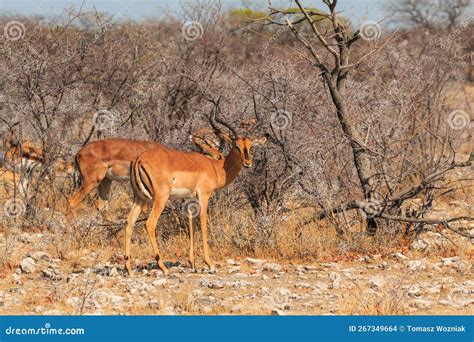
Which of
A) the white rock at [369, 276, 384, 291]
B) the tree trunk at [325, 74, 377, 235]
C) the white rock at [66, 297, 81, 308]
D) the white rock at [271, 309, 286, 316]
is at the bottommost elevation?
the white rock at [271, 309, 286, 316]

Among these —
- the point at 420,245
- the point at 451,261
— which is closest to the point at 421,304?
the point at 451,261

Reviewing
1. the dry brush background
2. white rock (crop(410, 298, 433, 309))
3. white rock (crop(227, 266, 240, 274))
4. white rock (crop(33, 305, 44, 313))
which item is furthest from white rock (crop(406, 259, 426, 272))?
white rock (crop(33, 305, 44, 313))

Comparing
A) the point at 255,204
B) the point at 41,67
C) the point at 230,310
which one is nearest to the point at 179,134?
the point at 255,204

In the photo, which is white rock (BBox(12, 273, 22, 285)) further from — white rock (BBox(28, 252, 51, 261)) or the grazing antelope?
the grazing antelope

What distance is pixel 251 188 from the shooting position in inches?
Answer: 351

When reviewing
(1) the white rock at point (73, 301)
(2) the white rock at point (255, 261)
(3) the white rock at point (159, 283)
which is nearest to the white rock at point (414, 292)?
(2) the white rock at point (255, 261)

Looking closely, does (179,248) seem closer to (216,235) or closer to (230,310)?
(216,235)

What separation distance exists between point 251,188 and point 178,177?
59.6 inches

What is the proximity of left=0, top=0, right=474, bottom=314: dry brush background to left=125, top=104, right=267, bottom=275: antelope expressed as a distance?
0.30 metres

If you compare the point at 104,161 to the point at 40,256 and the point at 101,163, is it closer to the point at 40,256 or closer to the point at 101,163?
the point at 101,163

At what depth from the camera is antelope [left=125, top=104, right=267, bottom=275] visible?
7.41m

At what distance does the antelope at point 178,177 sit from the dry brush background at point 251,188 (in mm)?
302

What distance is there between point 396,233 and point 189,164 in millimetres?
2142

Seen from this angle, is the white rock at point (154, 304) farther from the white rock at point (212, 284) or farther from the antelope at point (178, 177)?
the antelope at point (178, 177)
